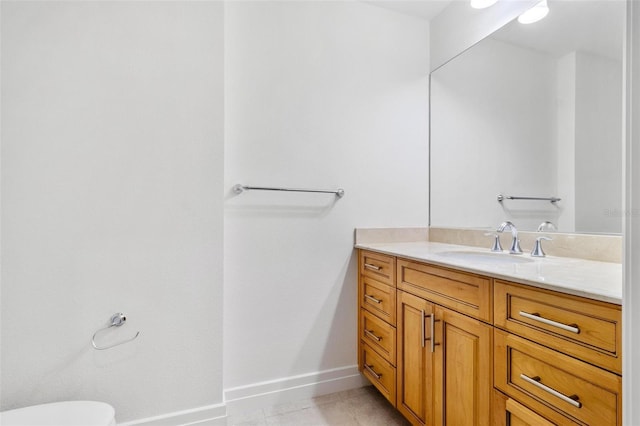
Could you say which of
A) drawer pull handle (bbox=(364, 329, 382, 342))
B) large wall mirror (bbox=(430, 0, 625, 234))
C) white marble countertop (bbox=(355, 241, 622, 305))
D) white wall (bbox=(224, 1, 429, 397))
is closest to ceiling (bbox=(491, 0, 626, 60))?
large wall mirror (bbox=(430, 0, 625, 234))

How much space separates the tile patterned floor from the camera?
1.61 m

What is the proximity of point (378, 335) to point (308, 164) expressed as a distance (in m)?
1.03

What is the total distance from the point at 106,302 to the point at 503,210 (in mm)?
2003

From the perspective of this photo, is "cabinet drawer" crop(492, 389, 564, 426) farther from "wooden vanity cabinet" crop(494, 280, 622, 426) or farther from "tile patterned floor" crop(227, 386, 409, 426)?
"tile patterned floor" crop(227, 386, 409, 426)

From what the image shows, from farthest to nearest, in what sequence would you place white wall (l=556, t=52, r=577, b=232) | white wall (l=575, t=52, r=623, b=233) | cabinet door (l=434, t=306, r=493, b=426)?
white wall (l=556, t=52, r=577, b=232) < white wall (l=575, t=52, r=623, b=233) < cabinet door (l=434, t=306, r=493, b=426)

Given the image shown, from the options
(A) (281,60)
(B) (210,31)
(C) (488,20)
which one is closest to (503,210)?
(C) (488,20)

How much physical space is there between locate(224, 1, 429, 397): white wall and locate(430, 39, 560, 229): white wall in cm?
16

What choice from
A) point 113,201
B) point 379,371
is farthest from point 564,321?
point 113,201

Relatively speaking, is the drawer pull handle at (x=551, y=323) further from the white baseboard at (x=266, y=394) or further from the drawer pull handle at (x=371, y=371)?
the white baseboard at (x=266, y=394)

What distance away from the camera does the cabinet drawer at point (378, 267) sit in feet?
5.23

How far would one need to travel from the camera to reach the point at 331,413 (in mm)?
1689

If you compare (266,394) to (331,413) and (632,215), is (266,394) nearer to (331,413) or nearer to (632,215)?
(331,413)

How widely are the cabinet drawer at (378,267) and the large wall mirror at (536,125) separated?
62cm

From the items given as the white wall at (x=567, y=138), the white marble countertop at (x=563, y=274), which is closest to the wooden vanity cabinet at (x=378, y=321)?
the white marble countertop at (x=563, y=274)
